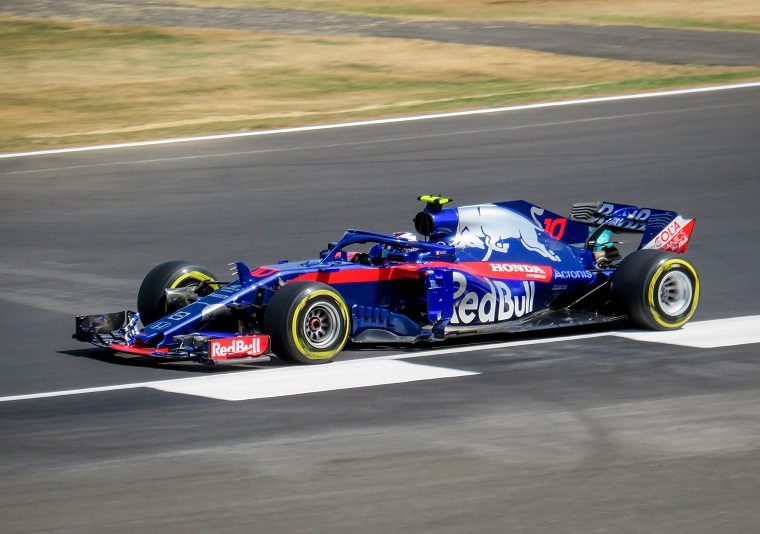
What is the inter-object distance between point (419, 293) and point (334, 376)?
1.39 m

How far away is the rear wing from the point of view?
12359 mm

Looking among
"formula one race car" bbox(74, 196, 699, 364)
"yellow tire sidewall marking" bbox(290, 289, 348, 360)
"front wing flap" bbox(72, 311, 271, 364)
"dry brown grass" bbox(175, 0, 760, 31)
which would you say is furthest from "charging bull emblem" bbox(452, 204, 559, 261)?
"dry brown grass" bbox(175, 0, 760, 31)

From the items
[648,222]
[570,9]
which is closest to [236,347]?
[648,222]

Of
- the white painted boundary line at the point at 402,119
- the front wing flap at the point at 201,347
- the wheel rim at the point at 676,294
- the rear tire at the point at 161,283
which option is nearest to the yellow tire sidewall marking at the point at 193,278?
the rear tire at the point at 161,283

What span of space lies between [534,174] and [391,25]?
50.9 feet

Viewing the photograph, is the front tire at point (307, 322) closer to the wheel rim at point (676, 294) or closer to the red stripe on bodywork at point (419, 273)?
the red stripe on bodywork at point (419, 273)

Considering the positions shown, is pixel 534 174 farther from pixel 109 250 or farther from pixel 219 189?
pixel 109 250

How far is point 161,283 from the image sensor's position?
1163cm

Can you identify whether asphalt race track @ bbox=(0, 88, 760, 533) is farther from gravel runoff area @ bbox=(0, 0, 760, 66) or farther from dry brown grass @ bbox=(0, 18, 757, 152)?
gravel runoff area @ bbox=(0, 0, 760, 66)

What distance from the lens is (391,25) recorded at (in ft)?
112

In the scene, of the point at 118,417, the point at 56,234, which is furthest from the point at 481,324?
the point at 56,234

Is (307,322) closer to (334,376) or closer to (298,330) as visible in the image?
(298,330)

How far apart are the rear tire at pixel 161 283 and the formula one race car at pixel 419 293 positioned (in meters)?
0.01

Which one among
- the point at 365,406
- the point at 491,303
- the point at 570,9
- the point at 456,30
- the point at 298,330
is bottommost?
the point at 365,406
